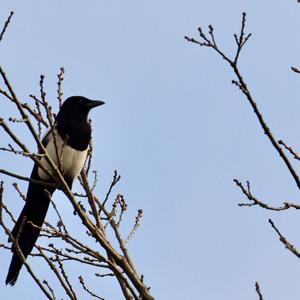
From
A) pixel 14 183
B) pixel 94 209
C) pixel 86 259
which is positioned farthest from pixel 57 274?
pixel 14 183

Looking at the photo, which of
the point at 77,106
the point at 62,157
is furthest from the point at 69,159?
the point at 77,106

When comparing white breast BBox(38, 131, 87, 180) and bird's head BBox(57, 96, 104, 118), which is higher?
bird's head BBox(57, 96, 104, 118)

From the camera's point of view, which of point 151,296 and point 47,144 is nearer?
point 151,296

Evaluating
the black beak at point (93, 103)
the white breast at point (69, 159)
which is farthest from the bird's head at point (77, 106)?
the white breast at point (69, 159)

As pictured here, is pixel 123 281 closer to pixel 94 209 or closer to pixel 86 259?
pixel 86 259

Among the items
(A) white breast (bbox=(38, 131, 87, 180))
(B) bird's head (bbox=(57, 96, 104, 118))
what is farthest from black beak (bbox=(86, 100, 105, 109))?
(A) white breast (bbox=(38, 131, 87, 180))

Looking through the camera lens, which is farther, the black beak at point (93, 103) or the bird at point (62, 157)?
the black beak at point (93, 103)

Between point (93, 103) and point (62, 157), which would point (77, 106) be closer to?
point (93, 103)

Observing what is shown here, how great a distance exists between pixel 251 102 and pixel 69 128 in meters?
2.54

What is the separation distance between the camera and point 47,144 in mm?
5223

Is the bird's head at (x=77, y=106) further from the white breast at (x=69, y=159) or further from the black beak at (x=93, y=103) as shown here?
the white breast at (x=69, y=159)

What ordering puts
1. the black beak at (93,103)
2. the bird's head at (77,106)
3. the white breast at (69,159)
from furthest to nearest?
the black beak at (93,103)
the bird's head at (77,106)
the white breast at (69,159)

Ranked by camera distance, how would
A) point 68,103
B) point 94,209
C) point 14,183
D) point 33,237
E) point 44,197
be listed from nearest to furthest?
point 94,209, point 14,183, point 33,237, point 44,197, point 68,103

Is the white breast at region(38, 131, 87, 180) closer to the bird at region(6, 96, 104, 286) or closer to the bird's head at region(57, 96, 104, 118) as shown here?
the bird at region(6, 96, 104, 286)
